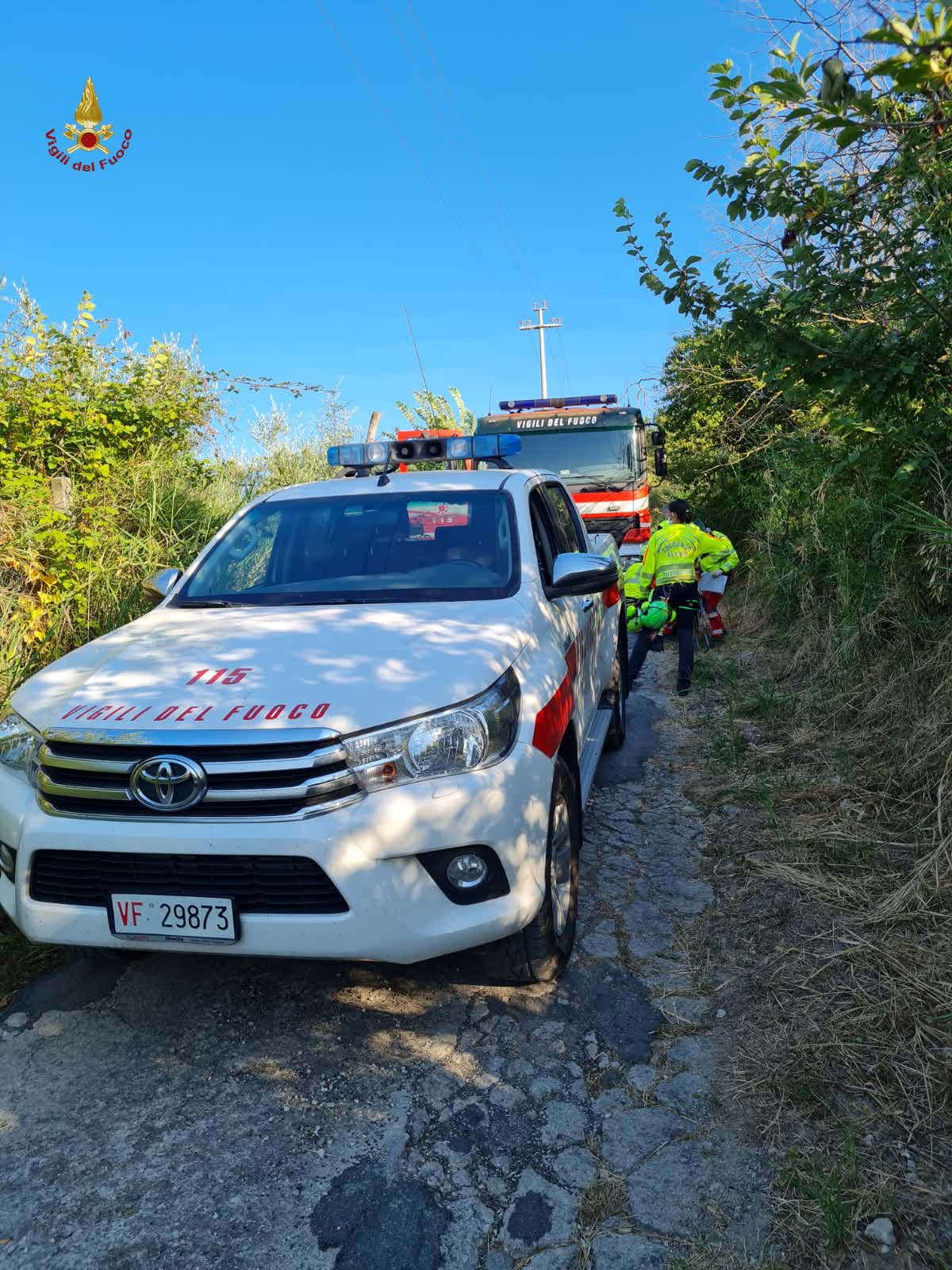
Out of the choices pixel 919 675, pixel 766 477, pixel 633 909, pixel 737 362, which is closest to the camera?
pixel 633 909

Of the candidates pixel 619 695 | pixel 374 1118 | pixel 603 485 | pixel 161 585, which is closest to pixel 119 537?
pixel 161 585

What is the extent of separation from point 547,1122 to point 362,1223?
0.62 m

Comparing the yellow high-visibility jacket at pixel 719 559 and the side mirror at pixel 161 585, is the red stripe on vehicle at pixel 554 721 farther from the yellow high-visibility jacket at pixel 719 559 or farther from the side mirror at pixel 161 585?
the yellow high-visibility jacket at pixel 719 559

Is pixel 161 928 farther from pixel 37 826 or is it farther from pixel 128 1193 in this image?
pixel 128 1193

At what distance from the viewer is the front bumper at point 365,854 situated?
2613 mm

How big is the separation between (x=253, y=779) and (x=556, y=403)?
11.5 meters

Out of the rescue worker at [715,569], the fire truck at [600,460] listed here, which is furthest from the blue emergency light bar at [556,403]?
the rescue worker at [715,569]

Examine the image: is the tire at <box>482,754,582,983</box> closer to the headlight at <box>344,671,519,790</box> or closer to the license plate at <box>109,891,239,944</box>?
the headlight at <box>344,671,519,790</box>

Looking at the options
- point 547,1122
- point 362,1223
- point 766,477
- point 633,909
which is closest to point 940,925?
point 633,909

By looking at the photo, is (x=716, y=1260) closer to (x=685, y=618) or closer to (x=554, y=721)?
(x=554, y=721)

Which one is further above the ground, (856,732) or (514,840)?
(514,840)

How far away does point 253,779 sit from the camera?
267cm

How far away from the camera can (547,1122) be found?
266 cm

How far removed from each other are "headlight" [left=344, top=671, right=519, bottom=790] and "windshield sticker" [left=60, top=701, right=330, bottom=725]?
6.6 inches
